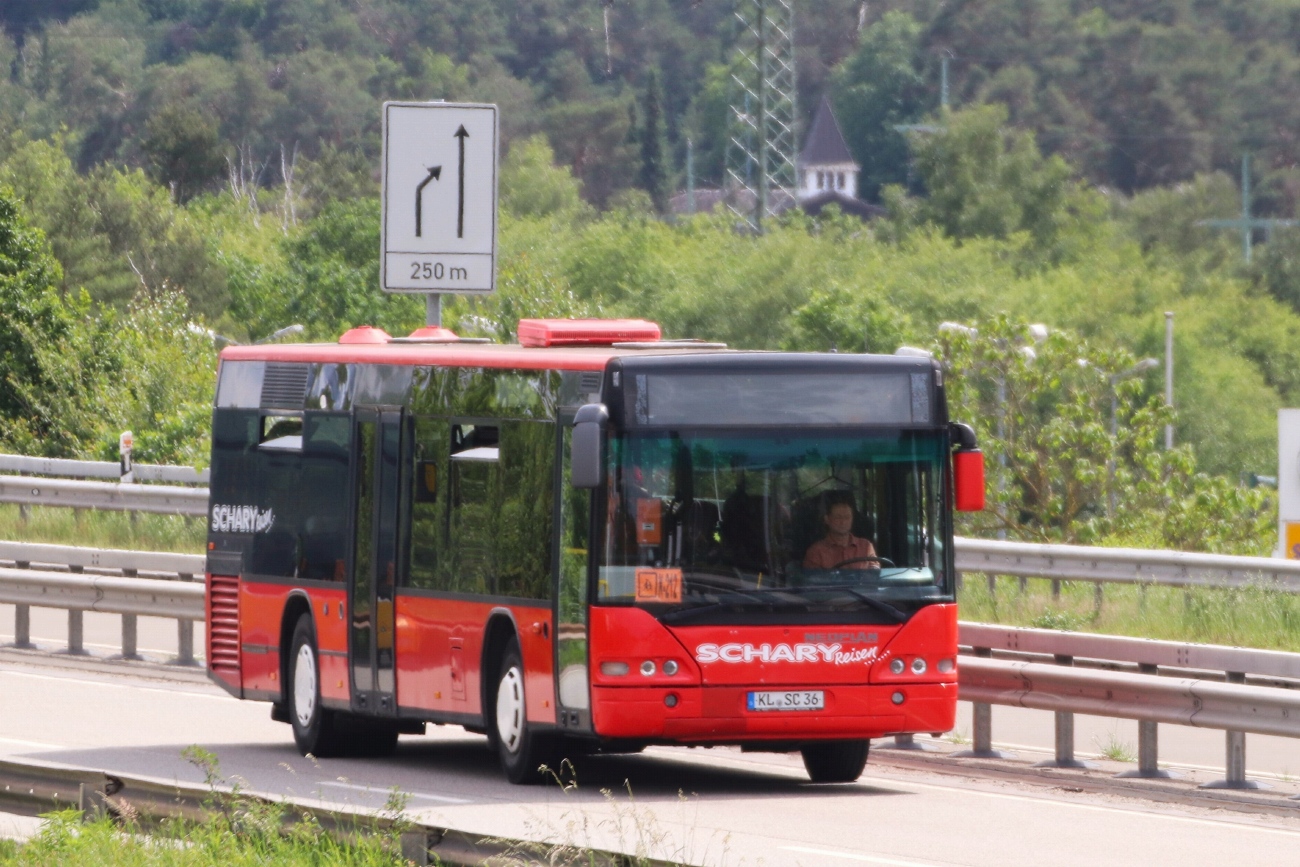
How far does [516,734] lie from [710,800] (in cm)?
111

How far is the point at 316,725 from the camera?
1471cm

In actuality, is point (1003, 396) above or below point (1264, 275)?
below

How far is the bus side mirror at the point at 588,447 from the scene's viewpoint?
39.4ft

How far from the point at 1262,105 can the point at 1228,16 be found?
10013 mm

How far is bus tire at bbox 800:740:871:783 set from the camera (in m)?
13.2

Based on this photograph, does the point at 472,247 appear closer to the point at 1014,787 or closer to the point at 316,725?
the point at 316,725

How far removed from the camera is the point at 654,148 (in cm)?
16375

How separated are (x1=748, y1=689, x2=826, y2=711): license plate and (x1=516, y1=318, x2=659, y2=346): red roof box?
2155 millimetres

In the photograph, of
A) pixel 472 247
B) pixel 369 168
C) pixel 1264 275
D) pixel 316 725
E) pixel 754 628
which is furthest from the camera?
pixel 369 168

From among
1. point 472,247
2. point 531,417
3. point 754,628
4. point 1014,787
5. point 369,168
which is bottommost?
point 1014,787

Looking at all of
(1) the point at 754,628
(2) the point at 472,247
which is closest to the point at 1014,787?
(1) the point at 754,628

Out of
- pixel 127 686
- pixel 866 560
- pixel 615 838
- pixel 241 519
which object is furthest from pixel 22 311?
pixel 615 838

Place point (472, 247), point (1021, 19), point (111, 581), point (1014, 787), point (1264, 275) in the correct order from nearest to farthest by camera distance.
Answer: point (1014, 787), point (472, 247), point (111, 581), point (1264, 275), point (1021, 19)

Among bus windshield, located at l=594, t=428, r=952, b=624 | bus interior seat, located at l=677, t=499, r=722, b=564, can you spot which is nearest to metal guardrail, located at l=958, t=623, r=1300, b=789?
bus windshield, located at l=594, t=428, r=952, b=624
